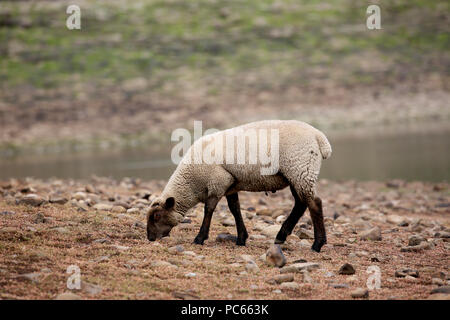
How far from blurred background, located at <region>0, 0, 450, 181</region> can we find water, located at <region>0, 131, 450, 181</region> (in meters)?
0.11

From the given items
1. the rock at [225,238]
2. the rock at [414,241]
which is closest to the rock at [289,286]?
the rock at [225,238]

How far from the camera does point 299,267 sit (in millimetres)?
8617

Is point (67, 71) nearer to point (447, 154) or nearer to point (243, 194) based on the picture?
point (447, 154)

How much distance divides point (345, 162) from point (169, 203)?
18.8 meters

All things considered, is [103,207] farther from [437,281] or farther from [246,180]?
[437,281]

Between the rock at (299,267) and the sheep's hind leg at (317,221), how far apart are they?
1.31m

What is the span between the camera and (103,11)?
73.0 m

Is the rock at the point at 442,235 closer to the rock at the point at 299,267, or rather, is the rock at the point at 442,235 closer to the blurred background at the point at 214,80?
the rock at the point at 299,267

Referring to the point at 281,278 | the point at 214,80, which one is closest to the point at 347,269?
the point at 281,278

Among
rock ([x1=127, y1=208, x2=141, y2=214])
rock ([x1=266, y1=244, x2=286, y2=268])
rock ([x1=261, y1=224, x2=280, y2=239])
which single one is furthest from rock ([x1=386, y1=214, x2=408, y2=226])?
rock ([x1=127, y1=208, x2=141, y2=214])

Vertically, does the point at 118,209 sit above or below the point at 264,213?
above

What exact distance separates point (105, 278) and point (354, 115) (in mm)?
39812
